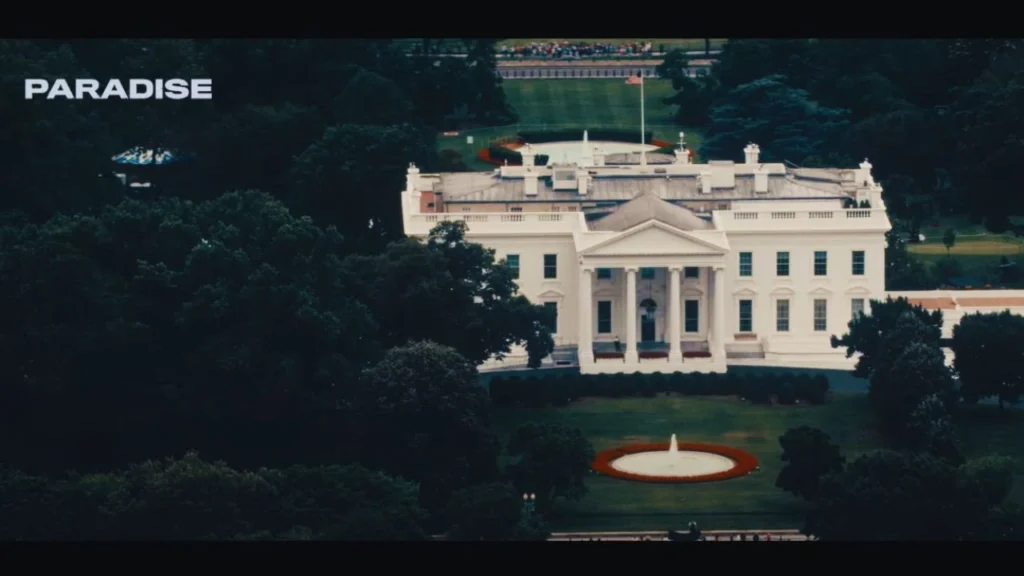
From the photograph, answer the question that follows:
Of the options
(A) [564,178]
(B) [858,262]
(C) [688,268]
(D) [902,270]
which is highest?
(A) [564,178]

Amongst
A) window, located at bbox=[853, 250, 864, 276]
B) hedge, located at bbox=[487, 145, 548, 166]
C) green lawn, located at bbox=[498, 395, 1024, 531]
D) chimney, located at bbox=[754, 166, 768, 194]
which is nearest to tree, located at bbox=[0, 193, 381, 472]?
green lawn, located at bbox=[498, 395, 1024, 531]

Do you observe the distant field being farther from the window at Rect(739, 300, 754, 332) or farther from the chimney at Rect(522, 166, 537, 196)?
the chimney at Rect(522, 166, 537, 196)

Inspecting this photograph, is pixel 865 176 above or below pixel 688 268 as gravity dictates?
above

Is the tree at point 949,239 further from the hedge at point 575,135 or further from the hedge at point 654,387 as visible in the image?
the hedge at point 654,387

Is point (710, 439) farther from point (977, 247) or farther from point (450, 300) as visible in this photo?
point (977, 247)

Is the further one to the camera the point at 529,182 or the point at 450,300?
the point at 529,182

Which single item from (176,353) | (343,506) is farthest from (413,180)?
(343,506)

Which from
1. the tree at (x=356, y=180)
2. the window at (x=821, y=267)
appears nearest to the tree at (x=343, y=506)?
the window at (x=821, y=267)
